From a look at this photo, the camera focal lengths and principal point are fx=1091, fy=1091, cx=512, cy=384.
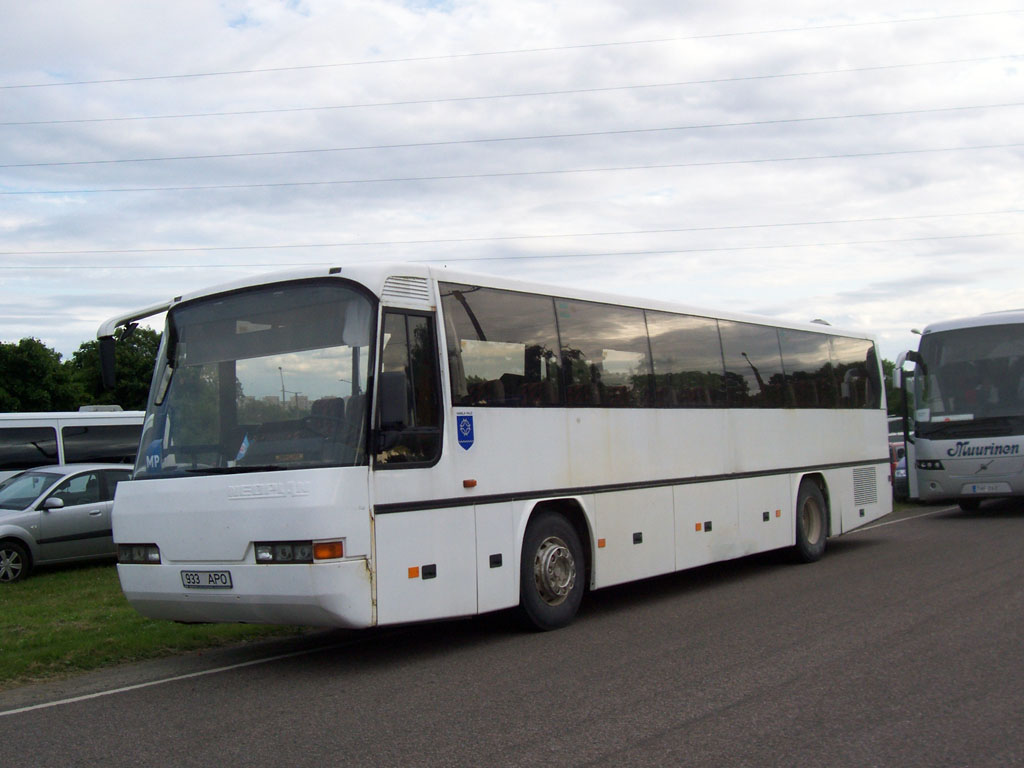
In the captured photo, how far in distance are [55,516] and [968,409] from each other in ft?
54.3

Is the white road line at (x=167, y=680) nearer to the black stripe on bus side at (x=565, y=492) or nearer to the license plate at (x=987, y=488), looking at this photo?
the black stripe on bus side at (x=565, y=492)

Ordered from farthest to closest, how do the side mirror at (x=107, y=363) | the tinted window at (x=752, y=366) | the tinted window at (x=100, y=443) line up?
1. the tinted window at (x=100, y=443)
2. the tinted window at (x=752, y=366)
3. the side mirror at (x=107, y=363)

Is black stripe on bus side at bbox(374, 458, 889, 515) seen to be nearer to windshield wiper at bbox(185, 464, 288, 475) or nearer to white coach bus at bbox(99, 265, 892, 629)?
white coach bus at bbox(99, 265, 892, 629)

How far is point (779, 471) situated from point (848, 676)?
23.3 ft

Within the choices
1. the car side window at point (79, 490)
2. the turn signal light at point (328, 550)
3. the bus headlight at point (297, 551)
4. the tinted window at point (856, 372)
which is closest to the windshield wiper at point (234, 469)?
the bus headlight at point (297, 551)

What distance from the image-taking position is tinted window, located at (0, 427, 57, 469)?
20.9 m

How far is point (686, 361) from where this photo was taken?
12.6 meters

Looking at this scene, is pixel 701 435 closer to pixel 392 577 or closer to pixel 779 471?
pixel 779 471

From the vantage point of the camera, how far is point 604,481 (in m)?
10.9

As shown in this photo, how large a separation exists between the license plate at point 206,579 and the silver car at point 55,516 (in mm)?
7798

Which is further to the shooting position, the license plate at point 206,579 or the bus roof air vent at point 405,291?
the bus roof air vent at point 405,291

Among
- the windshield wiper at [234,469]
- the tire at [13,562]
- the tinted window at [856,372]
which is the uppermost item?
the tinted window at [856,372]

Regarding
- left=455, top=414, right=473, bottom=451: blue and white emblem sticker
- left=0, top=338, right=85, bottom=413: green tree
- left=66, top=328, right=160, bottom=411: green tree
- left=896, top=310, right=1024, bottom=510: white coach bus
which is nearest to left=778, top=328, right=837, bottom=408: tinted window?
left=896, top=310, right=1024, bottom=510: white coach bus

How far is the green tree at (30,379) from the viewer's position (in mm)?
62406
